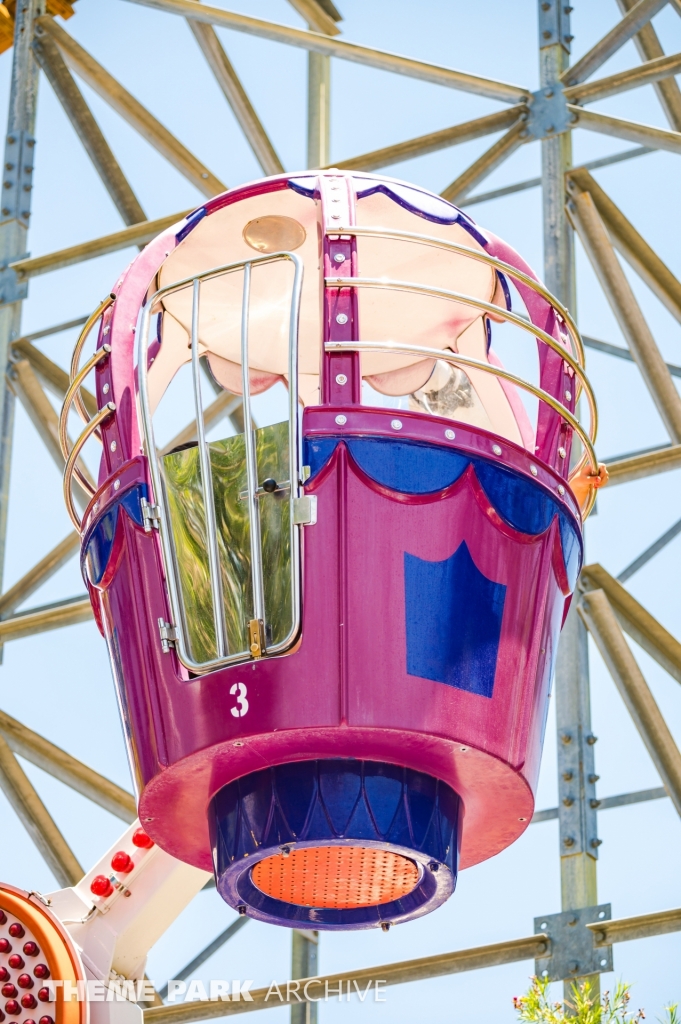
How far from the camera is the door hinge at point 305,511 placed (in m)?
5.92

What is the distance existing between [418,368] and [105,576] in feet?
6.43

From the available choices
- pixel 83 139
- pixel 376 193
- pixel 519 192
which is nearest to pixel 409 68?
pixel 519 192

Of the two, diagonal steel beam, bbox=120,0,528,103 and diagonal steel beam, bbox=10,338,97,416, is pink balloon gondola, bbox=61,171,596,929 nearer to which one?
diagonal steel beam, bbox=120,0,528,103

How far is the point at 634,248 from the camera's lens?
37.4 feet

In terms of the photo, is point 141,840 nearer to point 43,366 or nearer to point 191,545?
point 191,545

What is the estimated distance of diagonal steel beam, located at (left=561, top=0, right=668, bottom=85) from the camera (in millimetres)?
11297

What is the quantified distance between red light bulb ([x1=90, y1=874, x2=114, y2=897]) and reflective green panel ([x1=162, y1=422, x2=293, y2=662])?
1.79 m

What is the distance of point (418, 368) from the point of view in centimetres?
774

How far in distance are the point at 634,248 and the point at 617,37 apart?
1.25m

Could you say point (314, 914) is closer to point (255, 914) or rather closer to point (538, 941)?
point (255, 914)

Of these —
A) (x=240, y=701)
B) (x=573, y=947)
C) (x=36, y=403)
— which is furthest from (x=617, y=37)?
(x=240, y=701)

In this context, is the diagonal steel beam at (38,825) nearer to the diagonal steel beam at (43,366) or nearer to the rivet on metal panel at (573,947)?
the diagonal steel beam at (43,366)

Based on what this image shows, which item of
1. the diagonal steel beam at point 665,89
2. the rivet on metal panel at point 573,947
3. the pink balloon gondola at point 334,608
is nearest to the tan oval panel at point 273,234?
the pink balloon gondola at point 334,608

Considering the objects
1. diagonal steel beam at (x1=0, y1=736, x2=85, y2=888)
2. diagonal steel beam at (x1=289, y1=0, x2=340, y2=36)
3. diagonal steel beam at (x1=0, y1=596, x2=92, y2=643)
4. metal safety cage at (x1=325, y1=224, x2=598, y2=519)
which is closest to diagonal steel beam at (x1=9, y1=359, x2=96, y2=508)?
diagonal steel beam at (x1=0, y1=596, x2=92, y2=643)
